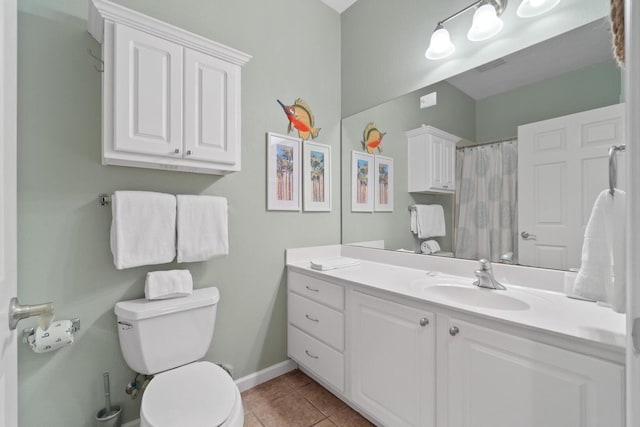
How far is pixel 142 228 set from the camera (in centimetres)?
135

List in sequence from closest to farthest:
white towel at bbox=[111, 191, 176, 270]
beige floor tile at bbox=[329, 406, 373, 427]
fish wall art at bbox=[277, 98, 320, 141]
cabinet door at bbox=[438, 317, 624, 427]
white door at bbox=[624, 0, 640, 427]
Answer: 1. white door at bbox=[624, 0, 640, 427]
2. cabinet door at bbox=[438, 317, 624, 427]
3. white towel at bbox=[111, 191, 176, 270]
4. beige floor tile at bbox=[329, 406, 373, 427]
5. fish wall art at bbox=[277, 98, 320, 141]

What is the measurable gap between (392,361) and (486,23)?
183 cm

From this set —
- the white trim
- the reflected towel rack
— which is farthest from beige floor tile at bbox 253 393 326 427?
the white trim

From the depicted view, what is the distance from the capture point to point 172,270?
1.48m

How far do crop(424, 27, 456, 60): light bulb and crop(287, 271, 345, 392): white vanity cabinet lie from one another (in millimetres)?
1558

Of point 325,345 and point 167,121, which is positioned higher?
point 167,121

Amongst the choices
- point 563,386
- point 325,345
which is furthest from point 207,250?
point 563,386

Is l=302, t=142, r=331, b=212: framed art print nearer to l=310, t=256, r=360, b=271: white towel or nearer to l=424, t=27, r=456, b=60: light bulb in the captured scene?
l=310, t=256, r=360, b=271: white towel

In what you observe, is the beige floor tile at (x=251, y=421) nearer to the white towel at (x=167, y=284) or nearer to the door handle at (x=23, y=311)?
the white towel at (x=167, y=284)

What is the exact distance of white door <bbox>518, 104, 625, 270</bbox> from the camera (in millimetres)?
1161

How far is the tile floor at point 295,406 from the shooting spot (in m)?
1.55

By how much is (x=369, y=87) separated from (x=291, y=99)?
25.3 inches
